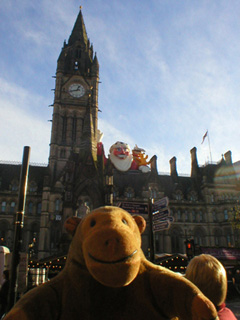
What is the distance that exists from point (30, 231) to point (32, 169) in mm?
11462

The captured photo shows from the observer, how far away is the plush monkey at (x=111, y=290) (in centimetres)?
210

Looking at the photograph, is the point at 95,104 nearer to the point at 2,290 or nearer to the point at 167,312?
the point at 2,290

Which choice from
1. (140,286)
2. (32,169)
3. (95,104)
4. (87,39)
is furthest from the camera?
(87,39)

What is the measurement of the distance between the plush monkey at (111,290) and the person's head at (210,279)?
519mm

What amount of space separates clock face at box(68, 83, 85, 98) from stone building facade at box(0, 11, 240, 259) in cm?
9

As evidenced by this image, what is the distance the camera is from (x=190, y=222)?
133 feet

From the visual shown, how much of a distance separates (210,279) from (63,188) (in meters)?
33.3

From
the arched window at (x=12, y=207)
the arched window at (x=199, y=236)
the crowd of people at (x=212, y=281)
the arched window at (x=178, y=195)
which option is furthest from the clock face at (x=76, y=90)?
the crowd of people at (x=212, y=281)

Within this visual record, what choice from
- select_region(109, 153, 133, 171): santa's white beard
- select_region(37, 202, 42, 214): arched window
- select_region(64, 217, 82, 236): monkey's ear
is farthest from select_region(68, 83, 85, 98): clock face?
select_region(64, 217, 82, 236): monkey's ear

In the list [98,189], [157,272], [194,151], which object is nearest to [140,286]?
[157,272]

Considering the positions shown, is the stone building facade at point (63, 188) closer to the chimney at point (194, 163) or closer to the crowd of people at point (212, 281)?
the chimney at point (194, 163)

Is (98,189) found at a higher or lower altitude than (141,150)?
lower

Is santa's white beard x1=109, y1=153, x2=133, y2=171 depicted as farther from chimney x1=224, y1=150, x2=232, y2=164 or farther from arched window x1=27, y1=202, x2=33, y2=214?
chimney x1=224, y1=150, x2=232, y2=164

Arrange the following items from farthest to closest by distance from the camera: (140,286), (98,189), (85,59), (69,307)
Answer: (85,59), (98,189), (140,286), (69,307)
